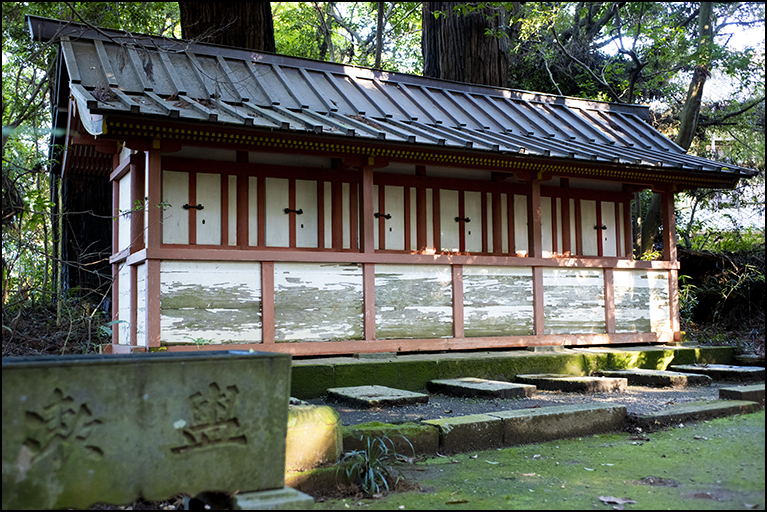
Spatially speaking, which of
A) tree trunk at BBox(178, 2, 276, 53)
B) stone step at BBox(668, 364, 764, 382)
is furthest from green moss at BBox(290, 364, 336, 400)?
tree trunk at BBox(178, 2, 276, 53)

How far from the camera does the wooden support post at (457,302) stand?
348 inches

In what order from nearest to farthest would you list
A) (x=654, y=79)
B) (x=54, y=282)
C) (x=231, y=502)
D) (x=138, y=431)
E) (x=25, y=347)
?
(x=138, y=431), (x=231, y=502), (x=25, y=347), (x=54, y=282), (x=654, y=79)

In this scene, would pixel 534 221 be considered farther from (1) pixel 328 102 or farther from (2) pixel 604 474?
(2) pixel 604 474

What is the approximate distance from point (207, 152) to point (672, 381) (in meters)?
6.85

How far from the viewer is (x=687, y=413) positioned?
5945 millimetres

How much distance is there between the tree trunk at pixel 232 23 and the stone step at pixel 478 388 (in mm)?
7721

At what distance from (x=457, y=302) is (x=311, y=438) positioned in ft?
16.0

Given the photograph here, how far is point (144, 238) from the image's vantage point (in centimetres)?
809

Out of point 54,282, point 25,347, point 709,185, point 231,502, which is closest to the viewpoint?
point 231,502

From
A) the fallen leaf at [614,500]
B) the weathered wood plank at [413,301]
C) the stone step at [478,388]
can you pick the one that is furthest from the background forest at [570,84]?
the fallen leaf at [614,500]

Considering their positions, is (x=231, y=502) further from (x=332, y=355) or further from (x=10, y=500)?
(x=332, y=355)

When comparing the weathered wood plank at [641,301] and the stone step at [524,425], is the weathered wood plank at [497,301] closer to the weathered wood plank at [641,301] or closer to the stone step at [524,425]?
the weathered wood plank at [641,301]

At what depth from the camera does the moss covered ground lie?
3625mm

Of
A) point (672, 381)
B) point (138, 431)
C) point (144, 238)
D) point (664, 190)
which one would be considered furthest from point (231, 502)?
point (664, 190)
